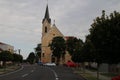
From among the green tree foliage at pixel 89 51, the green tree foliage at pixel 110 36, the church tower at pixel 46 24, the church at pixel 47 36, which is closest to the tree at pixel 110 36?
the green tree foliage at pixel 110 36

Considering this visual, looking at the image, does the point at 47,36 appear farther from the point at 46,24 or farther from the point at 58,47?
the point at 58,47

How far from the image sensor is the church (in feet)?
586

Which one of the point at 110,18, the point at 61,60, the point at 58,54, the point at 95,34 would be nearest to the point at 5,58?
the point at 95,34

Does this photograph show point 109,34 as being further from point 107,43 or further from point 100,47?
point 100,47

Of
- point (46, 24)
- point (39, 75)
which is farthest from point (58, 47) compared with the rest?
point (39, 75)

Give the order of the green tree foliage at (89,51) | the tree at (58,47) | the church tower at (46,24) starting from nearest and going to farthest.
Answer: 1. the green tree foliage at (89,51)
2. the tree at (58,47)
3. the church tower at (46,24)

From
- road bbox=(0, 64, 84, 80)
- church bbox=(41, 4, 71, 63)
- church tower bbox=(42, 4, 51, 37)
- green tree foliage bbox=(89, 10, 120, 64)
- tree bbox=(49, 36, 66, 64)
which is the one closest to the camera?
green tree foliage bbox=(89, 10, 120, 64)

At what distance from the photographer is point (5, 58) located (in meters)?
77.6

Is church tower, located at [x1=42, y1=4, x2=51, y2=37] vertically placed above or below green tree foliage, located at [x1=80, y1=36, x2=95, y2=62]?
above

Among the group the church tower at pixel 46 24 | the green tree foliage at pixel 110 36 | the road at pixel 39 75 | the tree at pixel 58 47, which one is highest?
the church tower at pixel 46 24

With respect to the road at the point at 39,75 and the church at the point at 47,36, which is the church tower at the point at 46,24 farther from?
the road at the point at 39,75

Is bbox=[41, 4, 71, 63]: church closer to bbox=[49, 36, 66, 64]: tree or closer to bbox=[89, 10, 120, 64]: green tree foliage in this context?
bbox=[49, 36, 66, 64]: tree

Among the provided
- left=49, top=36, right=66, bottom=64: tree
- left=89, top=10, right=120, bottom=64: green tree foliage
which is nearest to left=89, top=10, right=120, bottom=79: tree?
left=89, top=10, right=120, bottom=64: green tree foliage

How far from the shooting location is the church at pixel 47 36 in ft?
586
